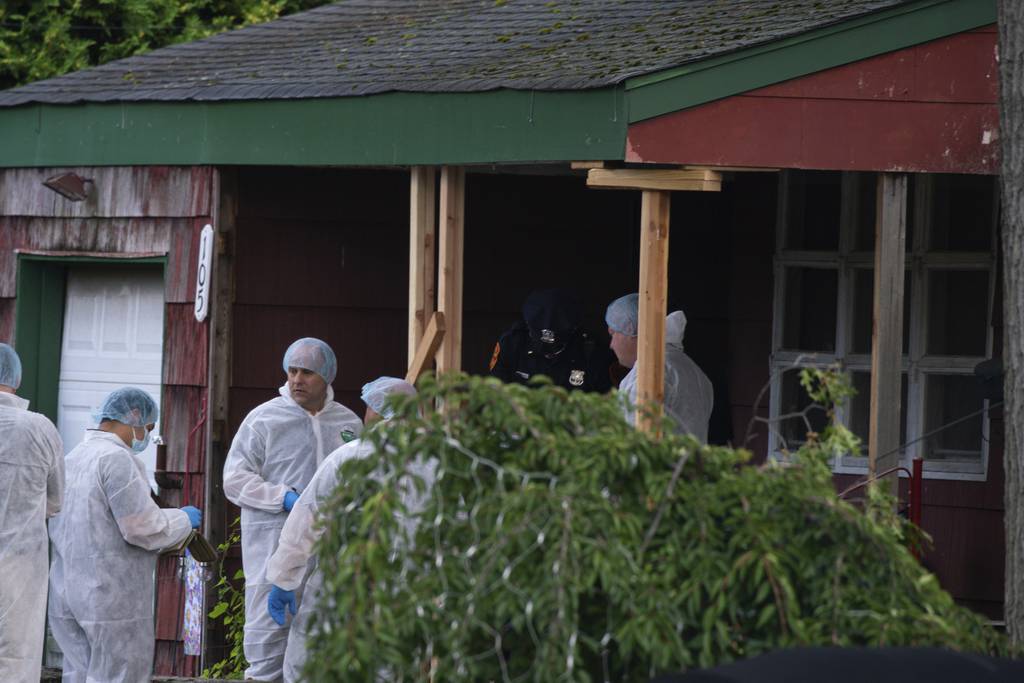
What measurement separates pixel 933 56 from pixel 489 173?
3607 millimetres

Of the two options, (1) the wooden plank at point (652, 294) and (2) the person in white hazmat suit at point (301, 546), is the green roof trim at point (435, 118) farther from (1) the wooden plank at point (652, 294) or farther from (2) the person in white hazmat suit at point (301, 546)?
(2) the person in white hazmat suit at point (301, 546)

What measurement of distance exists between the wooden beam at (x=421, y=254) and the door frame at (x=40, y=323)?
2.81 m

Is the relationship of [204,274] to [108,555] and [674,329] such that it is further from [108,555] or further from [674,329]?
[674,329]

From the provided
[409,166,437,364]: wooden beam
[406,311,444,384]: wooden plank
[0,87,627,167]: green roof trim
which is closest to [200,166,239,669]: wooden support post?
[0,87,627,167]: green roof trim

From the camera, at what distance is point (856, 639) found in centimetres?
415

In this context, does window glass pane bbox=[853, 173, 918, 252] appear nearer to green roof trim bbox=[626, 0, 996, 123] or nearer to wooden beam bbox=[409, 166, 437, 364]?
green roof trim bbox=[626, 0, 996, 123]

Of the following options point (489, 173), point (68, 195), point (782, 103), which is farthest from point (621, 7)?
point (68, 195)

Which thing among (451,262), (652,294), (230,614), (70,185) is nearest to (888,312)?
(652,294)

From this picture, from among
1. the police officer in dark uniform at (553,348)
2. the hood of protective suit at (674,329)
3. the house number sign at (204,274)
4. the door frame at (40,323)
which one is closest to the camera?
the hood of protective suit at (674,329)

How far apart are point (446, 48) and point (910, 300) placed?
9.16 feet

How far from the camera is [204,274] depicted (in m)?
9.66

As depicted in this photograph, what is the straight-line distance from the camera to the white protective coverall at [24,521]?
7930mm

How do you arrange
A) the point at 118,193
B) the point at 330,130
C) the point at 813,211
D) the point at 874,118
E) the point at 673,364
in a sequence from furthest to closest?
the point at 118,193, the point at 813,211, the point at 330,130, the point at 673,364, the point at 874,118

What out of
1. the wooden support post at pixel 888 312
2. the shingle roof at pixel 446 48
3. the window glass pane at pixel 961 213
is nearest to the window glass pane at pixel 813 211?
the window glass pane at pixel 961 213
